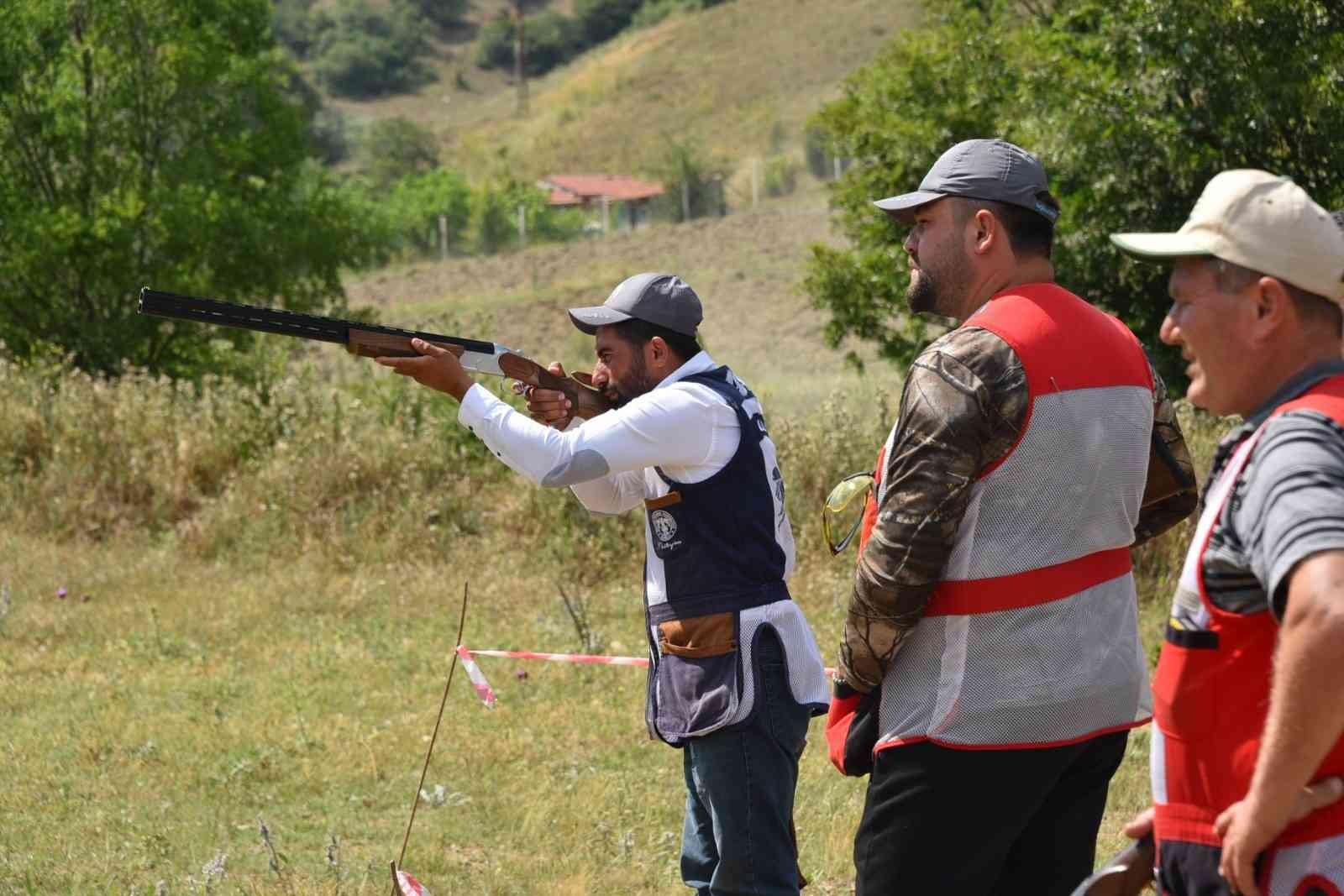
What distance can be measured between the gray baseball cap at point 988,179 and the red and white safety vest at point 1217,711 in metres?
0.95

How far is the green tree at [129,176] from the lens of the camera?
1408 cm

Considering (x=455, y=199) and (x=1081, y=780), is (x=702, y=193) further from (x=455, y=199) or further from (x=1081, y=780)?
(x=1081, y=780)

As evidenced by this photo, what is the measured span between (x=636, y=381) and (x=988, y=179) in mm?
1161

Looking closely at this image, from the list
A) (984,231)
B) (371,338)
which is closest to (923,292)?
(984,231)

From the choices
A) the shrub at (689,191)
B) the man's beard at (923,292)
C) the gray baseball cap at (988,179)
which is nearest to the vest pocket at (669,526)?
the man's beard at (923,292)

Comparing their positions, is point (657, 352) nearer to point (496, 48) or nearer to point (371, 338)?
point (371, 338)

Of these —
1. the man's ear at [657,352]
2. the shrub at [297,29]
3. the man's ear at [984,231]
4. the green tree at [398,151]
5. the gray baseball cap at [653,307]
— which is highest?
the man's ear at [984,231]

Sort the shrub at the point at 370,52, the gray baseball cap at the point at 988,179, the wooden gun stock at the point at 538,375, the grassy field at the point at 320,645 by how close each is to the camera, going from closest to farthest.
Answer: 1. the gray baseball cap at the point at 988,179
2. the wooden gun stock at the point at 538,375
3. the grassy field at the point at 320,645
4. the shrub at the point at 370,52

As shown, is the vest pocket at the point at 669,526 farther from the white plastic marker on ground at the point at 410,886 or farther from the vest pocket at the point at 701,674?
the white plastic marker on ground at the point at 410,886

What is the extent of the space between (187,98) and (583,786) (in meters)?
10.7

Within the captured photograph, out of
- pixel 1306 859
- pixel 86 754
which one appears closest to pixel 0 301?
pixel 86 754

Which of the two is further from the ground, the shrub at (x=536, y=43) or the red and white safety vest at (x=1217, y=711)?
the red and white safety vest at (x=1217, y=711)

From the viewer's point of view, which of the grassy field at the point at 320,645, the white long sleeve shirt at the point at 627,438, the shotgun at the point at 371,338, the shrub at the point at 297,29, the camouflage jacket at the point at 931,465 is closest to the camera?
the camouflage jacket at the point at 931,465

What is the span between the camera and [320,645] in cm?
801
